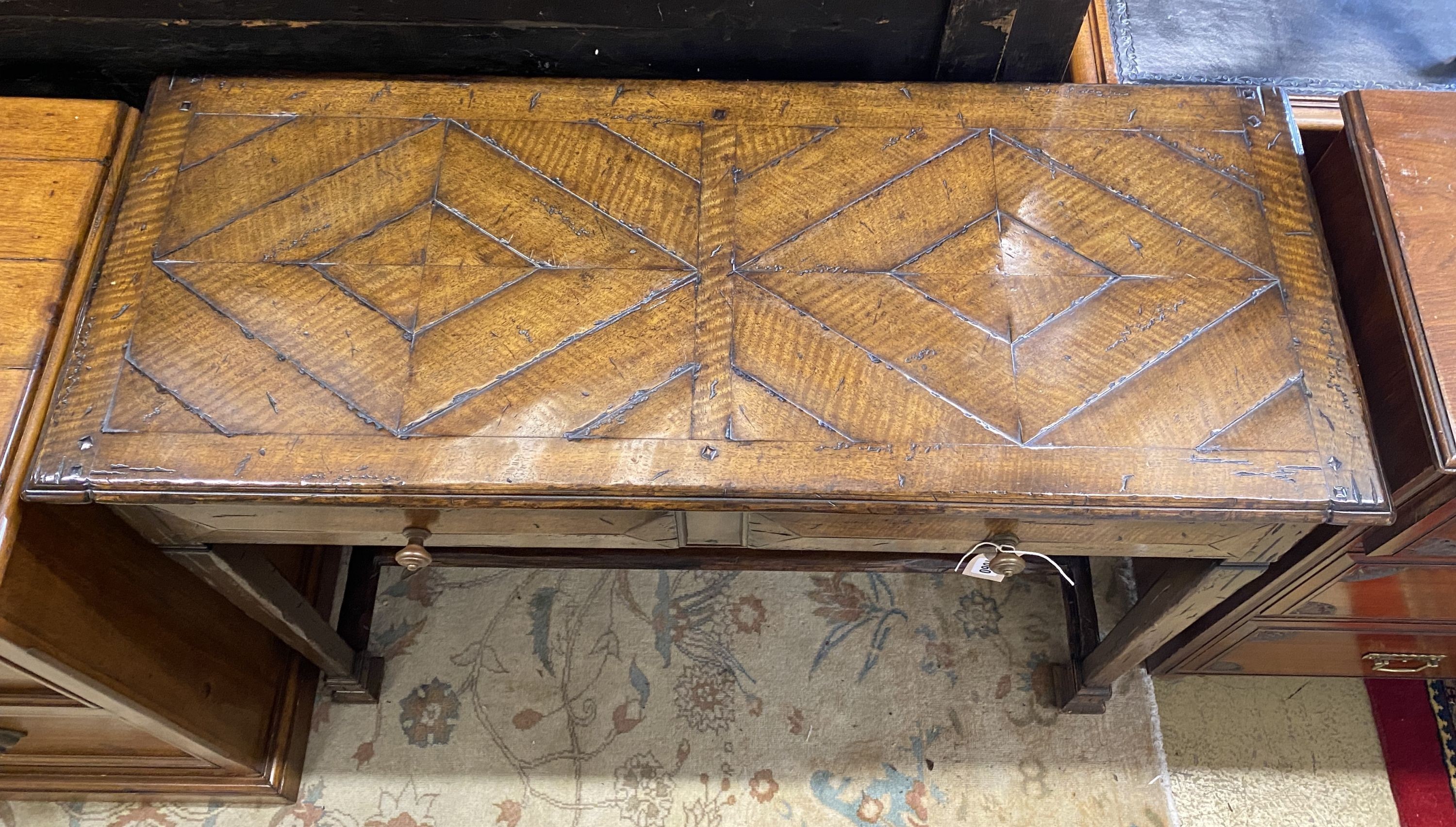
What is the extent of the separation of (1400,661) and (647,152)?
49.5 inches

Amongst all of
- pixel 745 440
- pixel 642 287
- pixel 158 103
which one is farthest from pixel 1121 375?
pixel 158 103

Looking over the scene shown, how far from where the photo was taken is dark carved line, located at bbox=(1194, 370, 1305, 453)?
0.81 m

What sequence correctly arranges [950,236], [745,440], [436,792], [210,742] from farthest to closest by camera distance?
[436,792] → [210,742] → [950,236] → [745,440]

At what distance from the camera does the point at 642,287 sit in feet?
2.90

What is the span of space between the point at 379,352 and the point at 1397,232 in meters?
0.98

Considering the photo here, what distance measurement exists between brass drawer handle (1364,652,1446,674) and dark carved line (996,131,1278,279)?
27.7 inches

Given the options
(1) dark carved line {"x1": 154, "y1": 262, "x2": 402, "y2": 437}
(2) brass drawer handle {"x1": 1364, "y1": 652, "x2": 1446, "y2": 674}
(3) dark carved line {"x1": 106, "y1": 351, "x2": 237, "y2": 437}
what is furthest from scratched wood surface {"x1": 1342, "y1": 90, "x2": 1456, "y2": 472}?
(3) dark carved line {"x1": 106, "y1": 351, "x2": 237, "y2": 437}

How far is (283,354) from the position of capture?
2.77 ft

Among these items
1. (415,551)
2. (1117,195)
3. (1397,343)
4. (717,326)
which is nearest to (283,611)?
(415,551)

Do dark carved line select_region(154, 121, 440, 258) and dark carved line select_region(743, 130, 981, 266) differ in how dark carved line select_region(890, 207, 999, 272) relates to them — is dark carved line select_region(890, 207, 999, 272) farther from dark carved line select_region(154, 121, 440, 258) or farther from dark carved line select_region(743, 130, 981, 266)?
dark carved line select_region(154, 121, 440, 258)

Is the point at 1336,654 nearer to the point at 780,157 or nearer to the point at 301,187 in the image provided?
the point at 780,157

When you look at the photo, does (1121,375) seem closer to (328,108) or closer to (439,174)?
(439,174)

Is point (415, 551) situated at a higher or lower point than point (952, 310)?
lower

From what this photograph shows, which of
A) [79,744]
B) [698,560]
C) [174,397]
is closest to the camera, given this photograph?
[174,397]
